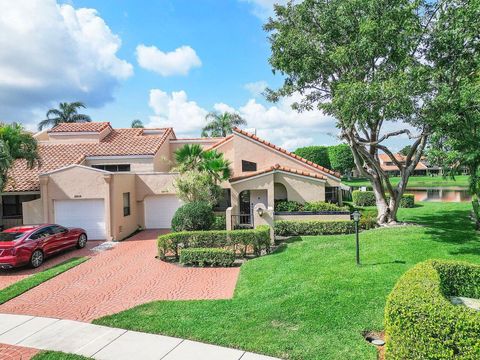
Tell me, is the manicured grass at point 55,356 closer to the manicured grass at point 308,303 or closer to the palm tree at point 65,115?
the manicured grass at point 308,303

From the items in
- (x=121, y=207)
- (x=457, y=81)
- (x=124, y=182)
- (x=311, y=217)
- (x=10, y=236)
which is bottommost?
(x=10, y=236)

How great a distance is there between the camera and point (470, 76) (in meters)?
12.9

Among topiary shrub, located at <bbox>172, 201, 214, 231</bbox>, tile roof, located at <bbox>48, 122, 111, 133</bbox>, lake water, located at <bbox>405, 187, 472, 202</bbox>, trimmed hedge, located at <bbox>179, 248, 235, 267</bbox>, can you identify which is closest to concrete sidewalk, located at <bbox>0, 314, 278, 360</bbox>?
trimmed hedge, located at <bbox>179, 248, 235, 267</bbox>

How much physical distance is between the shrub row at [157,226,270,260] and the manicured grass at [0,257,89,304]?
3.76m

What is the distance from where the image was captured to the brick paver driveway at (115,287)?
9516mm

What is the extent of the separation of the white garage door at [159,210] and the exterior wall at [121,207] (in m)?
0.90

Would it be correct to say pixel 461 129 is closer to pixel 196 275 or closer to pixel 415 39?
pixel 415 39

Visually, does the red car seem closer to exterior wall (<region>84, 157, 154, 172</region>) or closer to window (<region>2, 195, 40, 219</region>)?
window (<region>2, 195, 40, 219</region>)

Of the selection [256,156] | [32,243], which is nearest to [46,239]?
[32,243]

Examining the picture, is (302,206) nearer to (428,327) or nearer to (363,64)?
(363,64)

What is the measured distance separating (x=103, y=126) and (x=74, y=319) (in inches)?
795

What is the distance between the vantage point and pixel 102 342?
23.9 feet

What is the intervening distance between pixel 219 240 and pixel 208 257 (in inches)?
48.6

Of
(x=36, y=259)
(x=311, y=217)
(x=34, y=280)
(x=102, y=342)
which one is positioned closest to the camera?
(x=102, y=342)
